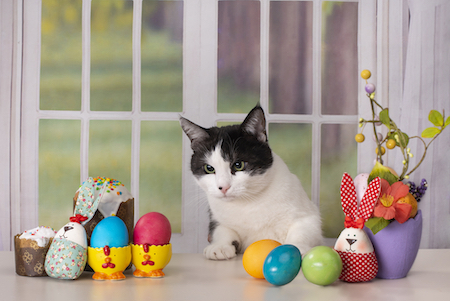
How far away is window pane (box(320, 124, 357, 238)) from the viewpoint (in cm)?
156

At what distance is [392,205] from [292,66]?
0.86 meters

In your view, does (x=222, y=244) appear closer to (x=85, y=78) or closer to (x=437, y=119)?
(x=437, y=119)

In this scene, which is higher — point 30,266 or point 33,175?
point 33,175

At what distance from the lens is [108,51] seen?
5.06 ft

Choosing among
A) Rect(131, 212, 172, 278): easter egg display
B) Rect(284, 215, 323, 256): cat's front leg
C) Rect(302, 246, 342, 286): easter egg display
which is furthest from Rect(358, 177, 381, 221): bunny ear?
Rect(131, 212, 172, 278): easter egg display

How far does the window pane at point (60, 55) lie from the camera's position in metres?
1.54

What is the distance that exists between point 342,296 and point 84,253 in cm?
55

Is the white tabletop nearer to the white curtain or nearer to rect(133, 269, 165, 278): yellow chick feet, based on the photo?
rect(133, 269, 165, 278): yellow chick feet

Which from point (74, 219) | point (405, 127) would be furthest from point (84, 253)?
point (405, 127)

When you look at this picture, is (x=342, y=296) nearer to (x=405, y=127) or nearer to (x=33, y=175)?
(x=405, y=127)

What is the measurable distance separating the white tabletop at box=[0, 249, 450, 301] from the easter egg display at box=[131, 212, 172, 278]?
1.0 inches

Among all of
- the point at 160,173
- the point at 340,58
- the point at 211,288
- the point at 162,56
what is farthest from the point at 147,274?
the point at 340,58

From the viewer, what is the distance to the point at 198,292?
79 centimetres

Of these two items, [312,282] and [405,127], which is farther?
[405,127]
